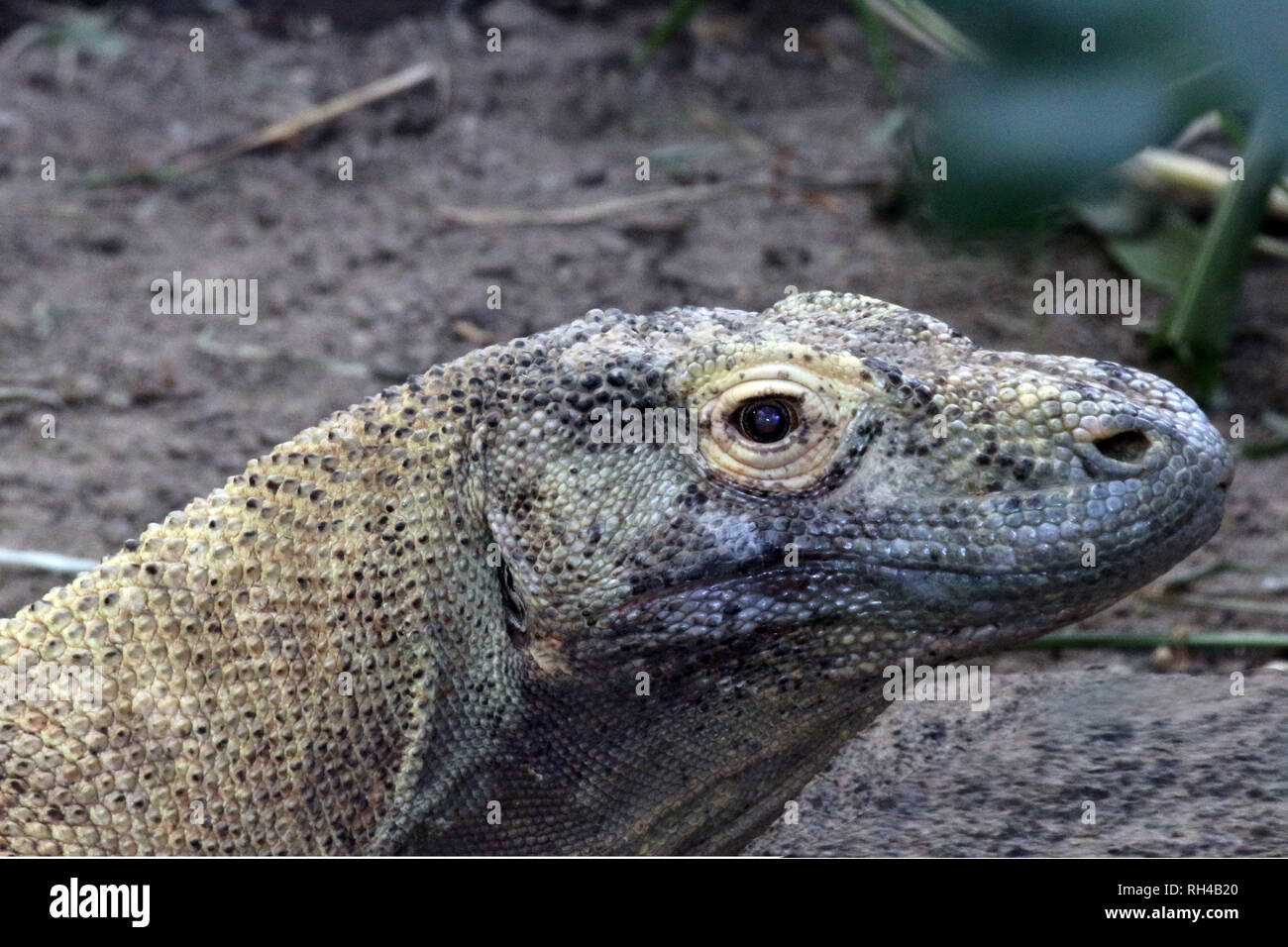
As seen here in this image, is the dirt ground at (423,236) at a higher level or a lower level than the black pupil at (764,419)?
higher

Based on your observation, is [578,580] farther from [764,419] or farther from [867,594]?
[867,594]

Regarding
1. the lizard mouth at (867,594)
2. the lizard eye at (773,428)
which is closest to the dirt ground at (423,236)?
the lizard mouth at (867,594)

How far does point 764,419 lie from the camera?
3.42 meters

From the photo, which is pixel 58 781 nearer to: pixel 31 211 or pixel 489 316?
pixel 489 316

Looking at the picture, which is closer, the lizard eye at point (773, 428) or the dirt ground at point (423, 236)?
the lizard eye at point (773, 428)

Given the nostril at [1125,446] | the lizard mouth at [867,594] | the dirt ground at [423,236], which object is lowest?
the lizard mouth at [867,594]

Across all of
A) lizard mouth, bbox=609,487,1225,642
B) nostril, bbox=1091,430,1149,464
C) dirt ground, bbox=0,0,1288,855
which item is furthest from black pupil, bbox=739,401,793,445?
dirt ground, bbox=0,0,1288,855

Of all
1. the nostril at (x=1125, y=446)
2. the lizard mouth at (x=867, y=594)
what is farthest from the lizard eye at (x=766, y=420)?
the nostril at (x=1125, y=446)

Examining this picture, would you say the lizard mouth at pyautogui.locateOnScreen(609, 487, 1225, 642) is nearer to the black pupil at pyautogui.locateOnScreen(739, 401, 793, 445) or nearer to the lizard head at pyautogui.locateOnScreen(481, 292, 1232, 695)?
the lizard head at pyautogui.locateOnScreen(481, 292, 1232, 695)

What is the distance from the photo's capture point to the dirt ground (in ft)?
25.3

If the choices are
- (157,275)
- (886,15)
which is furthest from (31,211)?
(886,15)

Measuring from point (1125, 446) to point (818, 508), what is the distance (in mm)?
689

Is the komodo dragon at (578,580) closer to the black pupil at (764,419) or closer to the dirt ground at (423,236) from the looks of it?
the black pupil at (764,419)

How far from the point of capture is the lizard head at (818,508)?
3.39 m
